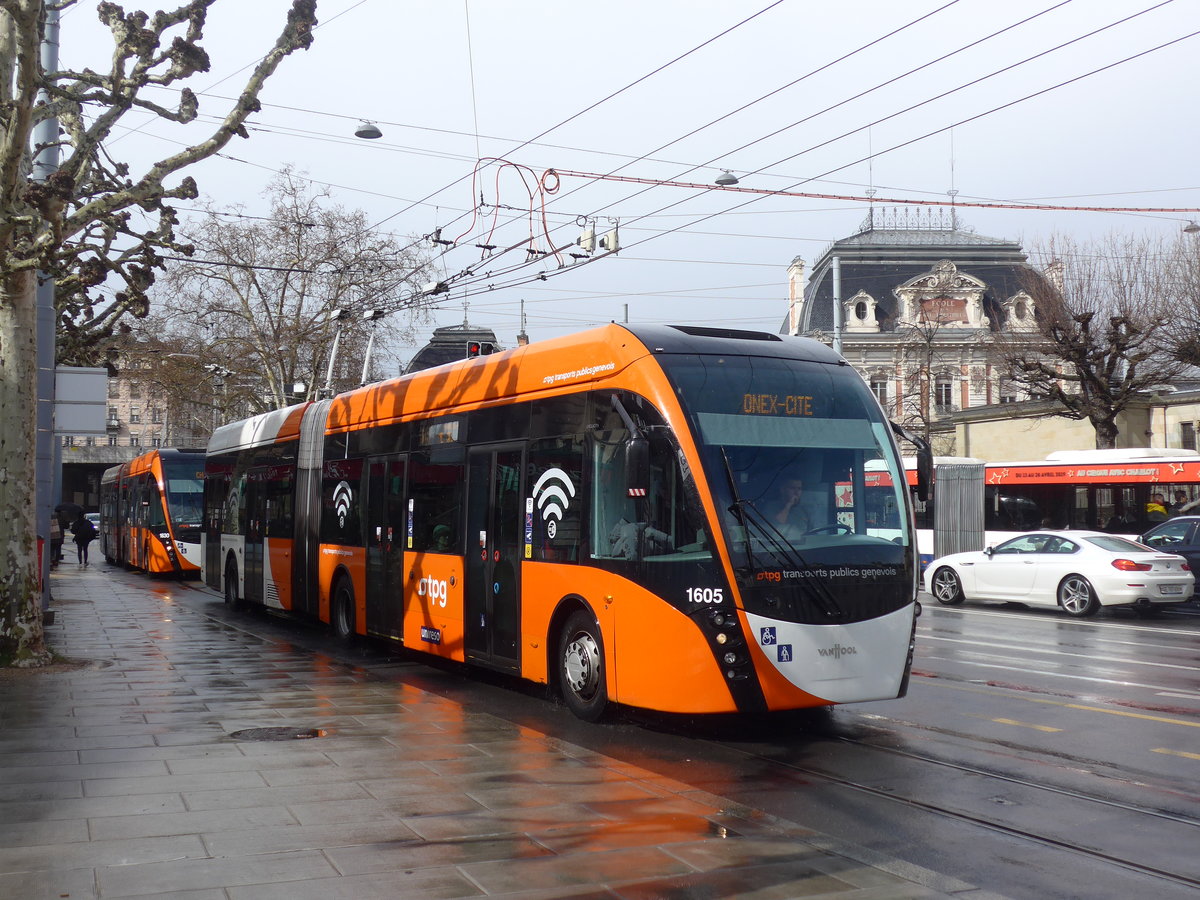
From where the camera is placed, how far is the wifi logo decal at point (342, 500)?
52.5 feet

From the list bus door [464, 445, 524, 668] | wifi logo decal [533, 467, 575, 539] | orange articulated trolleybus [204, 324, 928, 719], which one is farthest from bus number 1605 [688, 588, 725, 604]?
bus door [464, 445, 524, 668]

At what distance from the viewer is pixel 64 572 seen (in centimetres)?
3631

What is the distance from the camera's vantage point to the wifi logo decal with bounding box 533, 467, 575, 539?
1029cm

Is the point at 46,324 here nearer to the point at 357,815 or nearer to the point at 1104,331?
the point at 357,815

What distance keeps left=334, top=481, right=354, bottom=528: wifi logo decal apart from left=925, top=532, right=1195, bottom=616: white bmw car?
12271 millimetres

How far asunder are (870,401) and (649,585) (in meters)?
2.41

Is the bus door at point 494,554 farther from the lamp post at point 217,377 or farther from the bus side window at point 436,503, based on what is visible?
the lamp post at point 217,377

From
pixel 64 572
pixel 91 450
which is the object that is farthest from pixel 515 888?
pixel 91 450

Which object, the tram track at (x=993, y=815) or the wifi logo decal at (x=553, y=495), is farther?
the wifi logo decal at (x=553, y=495)

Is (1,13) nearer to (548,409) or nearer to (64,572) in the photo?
(548,409)

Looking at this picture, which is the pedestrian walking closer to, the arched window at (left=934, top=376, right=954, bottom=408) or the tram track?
the tram track

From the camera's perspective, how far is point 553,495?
10500 millimetres

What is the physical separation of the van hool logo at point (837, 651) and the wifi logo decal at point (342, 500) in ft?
27.9

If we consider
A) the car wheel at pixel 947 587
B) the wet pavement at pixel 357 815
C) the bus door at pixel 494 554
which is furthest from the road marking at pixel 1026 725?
the car wheel at pixel 947 587
